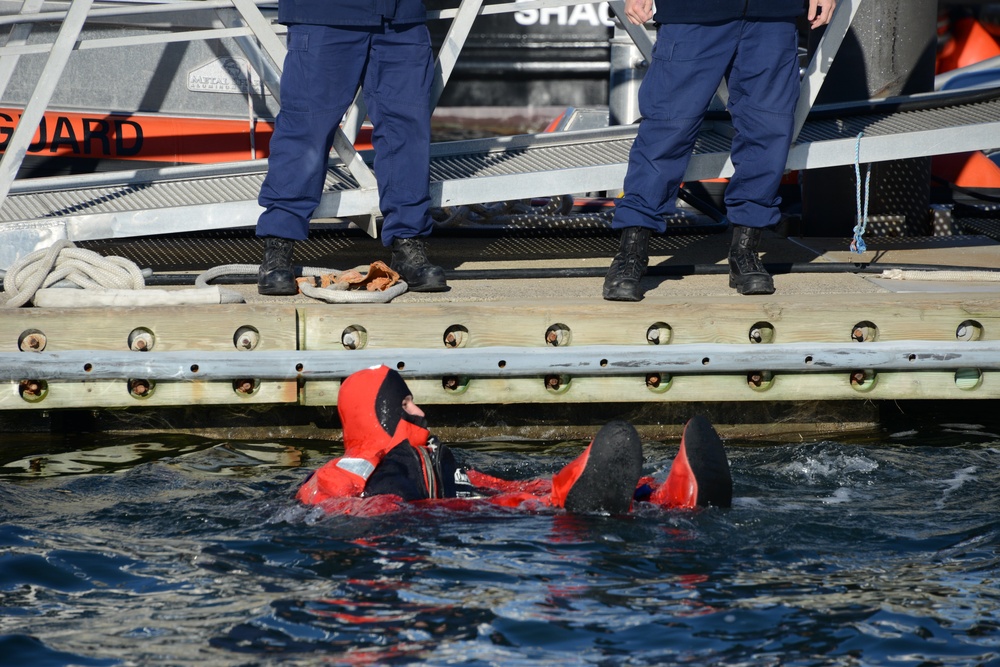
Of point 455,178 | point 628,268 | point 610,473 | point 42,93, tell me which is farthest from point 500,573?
point 42,93

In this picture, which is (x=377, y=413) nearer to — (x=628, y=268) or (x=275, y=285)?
(x=275, y=285)

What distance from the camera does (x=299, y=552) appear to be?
154 inches

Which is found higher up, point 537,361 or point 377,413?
point 537,361

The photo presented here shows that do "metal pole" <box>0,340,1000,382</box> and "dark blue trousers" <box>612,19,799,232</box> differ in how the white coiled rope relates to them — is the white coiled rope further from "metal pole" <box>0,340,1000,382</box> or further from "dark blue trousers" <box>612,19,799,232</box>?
"dark blue trousers" <box>612,19,799,232</box>

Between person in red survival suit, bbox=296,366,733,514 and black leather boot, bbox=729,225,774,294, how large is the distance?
117 centimetres

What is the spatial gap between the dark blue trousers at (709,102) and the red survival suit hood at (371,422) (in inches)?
54.6

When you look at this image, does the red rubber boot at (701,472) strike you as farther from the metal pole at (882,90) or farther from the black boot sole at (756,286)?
the metal pole at (882,90)

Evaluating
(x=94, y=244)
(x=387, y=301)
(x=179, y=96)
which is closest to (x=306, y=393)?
(x=387, y=301)

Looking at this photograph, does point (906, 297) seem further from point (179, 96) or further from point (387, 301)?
point (179, 96)

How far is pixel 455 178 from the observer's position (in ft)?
18.0

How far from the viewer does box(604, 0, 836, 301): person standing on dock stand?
501 centimetres

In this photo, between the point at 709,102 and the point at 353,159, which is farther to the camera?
the point at 353,159

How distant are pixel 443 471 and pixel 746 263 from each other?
1736 mm

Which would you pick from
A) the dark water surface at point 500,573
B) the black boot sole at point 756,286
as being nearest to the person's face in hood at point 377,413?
the dark water surface at point 500,573
